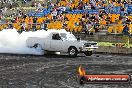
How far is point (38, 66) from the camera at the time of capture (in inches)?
860

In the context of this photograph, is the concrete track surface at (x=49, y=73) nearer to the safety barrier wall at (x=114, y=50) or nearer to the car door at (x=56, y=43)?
the car door at (x=56, y=43)

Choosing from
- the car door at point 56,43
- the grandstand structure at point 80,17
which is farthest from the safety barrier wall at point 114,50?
the car door at point 56,43

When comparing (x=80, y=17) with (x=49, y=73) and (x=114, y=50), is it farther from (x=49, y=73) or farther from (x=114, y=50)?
(x=49, y=73)

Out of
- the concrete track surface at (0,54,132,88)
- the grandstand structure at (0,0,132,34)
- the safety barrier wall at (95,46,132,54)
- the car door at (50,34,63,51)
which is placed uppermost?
the grandstand structure at (0,0,132,34)

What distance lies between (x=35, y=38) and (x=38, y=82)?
45.2 feet

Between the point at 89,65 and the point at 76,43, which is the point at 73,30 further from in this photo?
the point at 89,65

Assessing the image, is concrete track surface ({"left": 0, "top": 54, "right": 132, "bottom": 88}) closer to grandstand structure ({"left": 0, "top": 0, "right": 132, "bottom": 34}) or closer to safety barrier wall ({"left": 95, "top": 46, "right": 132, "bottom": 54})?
safety barrier wall ({"left": 95, "top": 46, "right": 132, "bottom": 54})

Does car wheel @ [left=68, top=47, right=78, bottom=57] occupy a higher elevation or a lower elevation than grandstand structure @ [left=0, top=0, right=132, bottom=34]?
lower

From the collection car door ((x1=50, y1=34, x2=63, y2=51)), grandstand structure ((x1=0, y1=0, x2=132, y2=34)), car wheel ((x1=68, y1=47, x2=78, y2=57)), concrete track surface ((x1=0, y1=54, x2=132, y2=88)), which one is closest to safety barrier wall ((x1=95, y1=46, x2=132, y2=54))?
grandstand structure ((x1=0, y1=0, x2=132, y2=34))

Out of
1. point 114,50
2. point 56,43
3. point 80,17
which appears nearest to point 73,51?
point 56,43

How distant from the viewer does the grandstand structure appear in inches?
1372

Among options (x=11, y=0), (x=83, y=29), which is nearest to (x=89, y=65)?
(x=83, y=29)

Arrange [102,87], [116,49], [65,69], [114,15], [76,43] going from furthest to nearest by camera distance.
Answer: [114,15], [116,49], [76,43], [65,69], [102,87]

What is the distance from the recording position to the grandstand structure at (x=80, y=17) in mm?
34844
